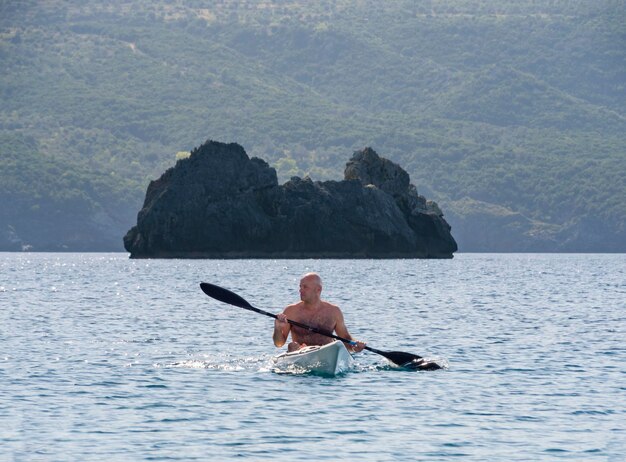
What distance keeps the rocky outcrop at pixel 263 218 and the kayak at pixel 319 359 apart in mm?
138430

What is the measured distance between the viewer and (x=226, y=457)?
21.4 m

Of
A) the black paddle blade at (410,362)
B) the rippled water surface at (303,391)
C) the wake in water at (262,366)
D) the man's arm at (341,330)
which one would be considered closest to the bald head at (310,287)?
the man's arm at (341,330)

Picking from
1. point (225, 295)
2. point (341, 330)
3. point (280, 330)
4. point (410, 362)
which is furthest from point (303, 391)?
point (225, 295)

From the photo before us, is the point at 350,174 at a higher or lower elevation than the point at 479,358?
higher

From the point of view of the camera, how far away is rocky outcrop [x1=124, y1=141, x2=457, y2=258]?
17300cm

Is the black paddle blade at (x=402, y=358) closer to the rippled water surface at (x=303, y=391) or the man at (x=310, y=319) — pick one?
the rippled water surface at (x=303, y=391)

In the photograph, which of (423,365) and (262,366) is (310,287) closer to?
(262,366)

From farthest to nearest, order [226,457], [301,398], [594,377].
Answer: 1. [594,377]
2. [301,398]
3. [226,457]

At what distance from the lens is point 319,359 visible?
31.1 meters

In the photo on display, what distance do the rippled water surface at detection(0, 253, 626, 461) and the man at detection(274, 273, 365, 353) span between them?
0.99 m

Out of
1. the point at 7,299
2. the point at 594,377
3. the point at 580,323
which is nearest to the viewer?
the point at 594,377

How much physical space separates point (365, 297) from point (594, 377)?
1570 inches

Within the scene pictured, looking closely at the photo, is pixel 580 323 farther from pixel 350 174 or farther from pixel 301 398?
pixel 350 174

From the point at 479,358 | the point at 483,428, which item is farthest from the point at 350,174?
the point at 483,428
